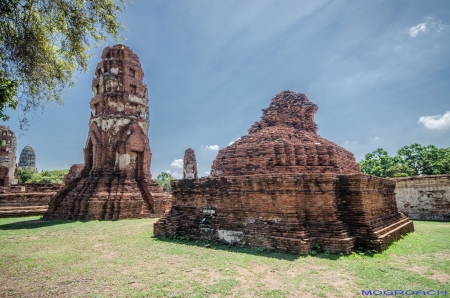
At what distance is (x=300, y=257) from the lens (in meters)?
5.52

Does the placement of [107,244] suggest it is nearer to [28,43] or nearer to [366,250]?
[28,43]

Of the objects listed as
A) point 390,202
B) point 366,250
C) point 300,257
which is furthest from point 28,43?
point 390,202

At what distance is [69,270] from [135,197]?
400 inches

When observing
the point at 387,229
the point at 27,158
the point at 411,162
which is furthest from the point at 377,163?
the point at 27,158

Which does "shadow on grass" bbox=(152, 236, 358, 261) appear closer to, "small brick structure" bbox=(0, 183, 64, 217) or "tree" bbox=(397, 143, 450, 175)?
"small brick structure" bbox=(0, 183, 64, 217)

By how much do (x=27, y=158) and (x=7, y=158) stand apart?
3972 cm

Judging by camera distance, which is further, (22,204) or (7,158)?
(7,158)

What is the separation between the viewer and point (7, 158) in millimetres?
22844

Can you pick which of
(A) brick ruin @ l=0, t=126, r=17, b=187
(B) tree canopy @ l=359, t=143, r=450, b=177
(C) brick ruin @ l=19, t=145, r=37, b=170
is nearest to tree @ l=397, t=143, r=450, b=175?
(B) tree canopy @ l=359, t=143, r=450, b=177

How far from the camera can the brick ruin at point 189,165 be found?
2473cm

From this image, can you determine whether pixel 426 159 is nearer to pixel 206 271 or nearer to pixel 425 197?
pixel 425 197

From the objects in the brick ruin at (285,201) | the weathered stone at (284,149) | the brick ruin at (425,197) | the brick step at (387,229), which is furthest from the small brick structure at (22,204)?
the brick ruin at (425,197)

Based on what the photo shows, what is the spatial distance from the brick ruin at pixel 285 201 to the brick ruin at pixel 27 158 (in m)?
60.5

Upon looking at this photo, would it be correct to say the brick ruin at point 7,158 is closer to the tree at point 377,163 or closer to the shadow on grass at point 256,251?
the shadow on grass at point 256,251
